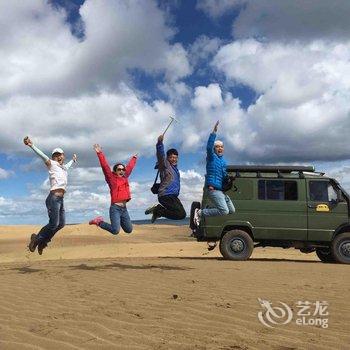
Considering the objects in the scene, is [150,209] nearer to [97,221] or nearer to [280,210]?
[97,221]

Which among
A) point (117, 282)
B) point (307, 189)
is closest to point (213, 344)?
point (117, 282)

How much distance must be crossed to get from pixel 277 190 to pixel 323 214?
1.37 metres

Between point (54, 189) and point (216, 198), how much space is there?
297cm

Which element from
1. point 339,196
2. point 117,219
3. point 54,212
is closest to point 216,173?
point 117,219

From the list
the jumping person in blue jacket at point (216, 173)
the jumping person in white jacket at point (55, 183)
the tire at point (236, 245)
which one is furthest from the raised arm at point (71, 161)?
the tire at point (236, 245)

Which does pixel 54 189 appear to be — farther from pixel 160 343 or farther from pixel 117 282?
pixel 160 343

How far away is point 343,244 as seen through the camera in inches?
504

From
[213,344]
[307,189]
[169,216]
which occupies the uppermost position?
[307,189]

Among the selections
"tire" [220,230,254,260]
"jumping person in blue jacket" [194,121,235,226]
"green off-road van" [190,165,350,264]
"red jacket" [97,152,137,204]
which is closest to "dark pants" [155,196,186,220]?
"jumping person in blue jacket" [194,121,235,226]

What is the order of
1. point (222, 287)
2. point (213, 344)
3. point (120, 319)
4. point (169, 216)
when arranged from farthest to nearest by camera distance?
1. point (169, 216)
2. point (222, 287)
3. point (120, 319)
4. point (213, 344)

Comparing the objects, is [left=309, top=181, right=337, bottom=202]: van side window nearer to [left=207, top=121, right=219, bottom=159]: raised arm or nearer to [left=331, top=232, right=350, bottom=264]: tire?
[left=331, top=232, right=350, bottom=264]: tire

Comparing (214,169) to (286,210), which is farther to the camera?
(286,210)

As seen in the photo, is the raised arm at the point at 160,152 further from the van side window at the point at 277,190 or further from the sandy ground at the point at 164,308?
the van side window at the point at 277,190

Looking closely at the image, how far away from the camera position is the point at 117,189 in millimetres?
8875
